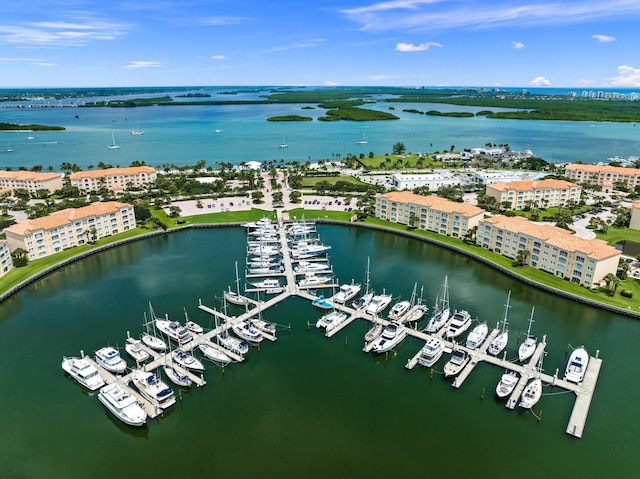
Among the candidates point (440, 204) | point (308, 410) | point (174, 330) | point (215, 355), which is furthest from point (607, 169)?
point (174, 330)

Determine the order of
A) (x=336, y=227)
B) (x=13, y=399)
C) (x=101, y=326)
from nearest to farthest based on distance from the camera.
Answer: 1. (x=13, y=399)
2. (x=101, y=326)
3. (x=336, y=227)

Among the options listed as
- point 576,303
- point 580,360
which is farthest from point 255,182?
point 580,360

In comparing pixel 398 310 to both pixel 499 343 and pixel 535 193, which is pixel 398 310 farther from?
pixel 535 193

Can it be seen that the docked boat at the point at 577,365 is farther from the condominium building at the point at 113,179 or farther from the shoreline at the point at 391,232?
the condominium building at the point at 113,179

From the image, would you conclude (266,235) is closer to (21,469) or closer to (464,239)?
(464,239)

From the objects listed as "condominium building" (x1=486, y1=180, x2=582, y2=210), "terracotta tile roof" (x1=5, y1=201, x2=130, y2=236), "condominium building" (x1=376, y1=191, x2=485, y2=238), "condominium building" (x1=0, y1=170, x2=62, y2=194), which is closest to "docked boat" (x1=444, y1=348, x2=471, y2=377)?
"condominium building" (x1=376, y1=191, x2=485, y2=238)

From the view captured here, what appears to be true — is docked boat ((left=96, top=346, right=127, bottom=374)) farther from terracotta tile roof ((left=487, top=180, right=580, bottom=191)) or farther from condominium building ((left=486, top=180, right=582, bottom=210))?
terracotta tile roof ((left=487, top=180, right=580, bottom=191))
